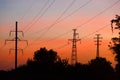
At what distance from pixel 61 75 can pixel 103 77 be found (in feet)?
22.2

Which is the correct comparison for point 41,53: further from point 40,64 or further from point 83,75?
point 83,75

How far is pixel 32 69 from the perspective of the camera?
6156 centimetres

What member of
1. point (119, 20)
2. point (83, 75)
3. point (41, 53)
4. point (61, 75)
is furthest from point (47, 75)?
point (41, 53)

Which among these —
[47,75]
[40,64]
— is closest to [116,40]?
[40,64]

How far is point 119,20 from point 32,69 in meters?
14.5

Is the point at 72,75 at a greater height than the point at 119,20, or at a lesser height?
lesser

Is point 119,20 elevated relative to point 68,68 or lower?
elevated

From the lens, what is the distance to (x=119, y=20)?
215 ft

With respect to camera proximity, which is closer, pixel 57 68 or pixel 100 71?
pixel 100 71

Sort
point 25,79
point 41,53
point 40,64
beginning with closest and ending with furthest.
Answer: point 25,79
point 40,64
point 41,53

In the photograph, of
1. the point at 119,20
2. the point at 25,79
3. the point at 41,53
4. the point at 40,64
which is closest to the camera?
the point at 25,79

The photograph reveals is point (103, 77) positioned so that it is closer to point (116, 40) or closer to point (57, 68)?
point (57, 68)

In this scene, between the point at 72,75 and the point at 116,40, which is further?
the point at 116,40

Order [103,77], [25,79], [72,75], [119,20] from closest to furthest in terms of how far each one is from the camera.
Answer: [103,77] → [72,75] → [25,79] → [119,20]
